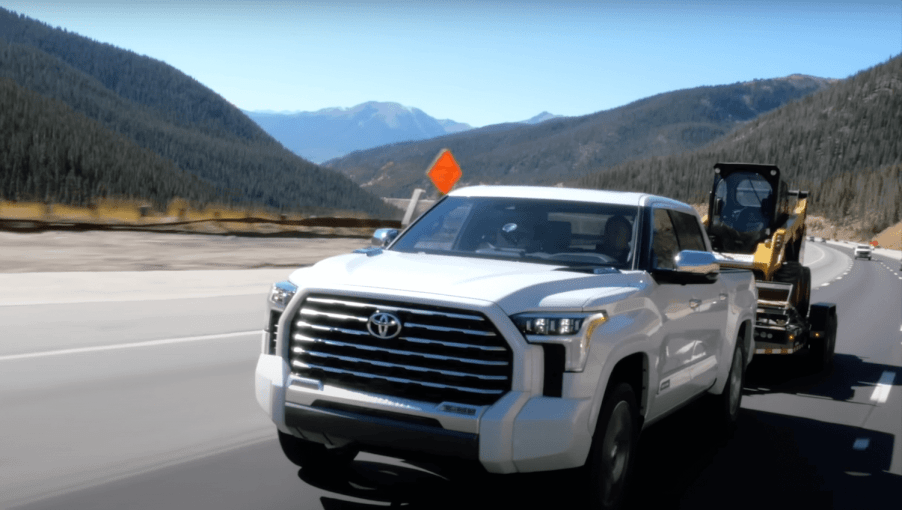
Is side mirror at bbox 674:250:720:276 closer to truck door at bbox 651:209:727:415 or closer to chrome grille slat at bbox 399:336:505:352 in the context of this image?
truck door at bbox 651:209:727:415

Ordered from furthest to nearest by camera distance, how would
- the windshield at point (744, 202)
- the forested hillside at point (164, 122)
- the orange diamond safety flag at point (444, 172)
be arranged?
the forested hillside at point (164, 122)
the orange diamond safety flag at point (444, 172)
the windshield at point (744, 202)

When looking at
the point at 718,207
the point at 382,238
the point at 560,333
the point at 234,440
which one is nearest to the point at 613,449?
the point at 560,333

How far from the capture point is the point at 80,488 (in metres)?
5.45

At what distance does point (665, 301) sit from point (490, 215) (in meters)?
1.30

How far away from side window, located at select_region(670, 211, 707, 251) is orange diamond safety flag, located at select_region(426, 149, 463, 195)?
972cm

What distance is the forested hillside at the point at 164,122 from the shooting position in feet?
389

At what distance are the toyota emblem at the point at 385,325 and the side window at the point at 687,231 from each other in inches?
117

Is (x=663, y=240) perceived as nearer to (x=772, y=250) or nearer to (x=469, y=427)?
(x=469, y=427)

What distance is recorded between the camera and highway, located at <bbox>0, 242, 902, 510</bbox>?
5594 millimetres

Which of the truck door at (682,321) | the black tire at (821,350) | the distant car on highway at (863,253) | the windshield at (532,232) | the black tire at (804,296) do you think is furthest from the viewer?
the distant car on highway at (863,253)

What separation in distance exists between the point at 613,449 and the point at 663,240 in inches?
76.4

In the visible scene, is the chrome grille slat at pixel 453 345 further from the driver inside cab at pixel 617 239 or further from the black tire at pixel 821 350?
the black tire at pixel 821 350

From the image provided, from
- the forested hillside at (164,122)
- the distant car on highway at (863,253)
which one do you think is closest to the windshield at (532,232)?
the distant car on highway at (863,253)

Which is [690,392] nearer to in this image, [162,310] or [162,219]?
[162,310]
